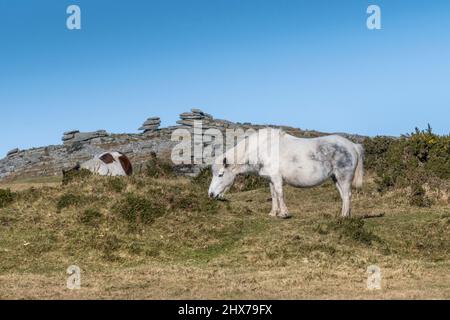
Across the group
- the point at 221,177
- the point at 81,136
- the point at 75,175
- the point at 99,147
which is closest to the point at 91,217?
the point at 221,177

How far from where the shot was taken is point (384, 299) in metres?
12.7

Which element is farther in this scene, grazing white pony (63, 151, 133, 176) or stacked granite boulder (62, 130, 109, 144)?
stacked granite boulder (62, 130, 109, 144)

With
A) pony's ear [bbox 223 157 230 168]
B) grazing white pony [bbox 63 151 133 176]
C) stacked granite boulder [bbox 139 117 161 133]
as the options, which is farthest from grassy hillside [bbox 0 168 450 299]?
stacked granite boulder [bbox 139 117 161 133]

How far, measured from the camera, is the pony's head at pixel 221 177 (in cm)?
2264

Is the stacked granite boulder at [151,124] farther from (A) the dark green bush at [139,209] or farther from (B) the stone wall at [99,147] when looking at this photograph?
(A) the dark green bush at [139,209]

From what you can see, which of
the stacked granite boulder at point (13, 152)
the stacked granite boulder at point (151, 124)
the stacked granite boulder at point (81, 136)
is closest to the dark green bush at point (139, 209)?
the stacked granite boulder at point (151, 124)

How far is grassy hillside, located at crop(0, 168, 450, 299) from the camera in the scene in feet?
48.9

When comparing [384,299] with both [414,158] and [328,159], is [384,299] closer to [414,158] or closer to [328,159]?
[328,159]

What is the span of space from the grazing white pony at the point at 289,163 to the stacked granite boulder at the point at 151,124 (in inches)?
2557

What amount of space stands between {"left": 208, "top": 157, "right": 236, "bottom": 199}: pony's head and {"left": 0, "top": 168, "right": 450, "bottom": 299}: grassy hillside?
2.63 feet

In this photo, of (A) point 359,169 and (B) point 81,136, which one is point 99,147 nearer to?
(B) point 81,136

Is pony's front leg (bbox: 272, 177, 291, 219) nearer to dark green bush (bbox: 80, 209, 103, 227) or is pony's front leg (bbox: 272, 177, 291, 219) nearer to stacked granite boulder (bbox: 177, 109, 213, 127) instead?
dark green bush (bbox: 80, 209, 103, 227)

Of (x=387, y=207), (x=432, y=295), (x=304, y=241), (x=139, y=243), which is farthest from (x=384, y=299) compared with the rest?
(x=387, y=207)

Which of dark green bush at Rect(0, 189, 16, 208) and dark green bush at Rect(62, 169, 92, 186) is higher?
dark green bush at Rect(62, 169, 92, 186)
